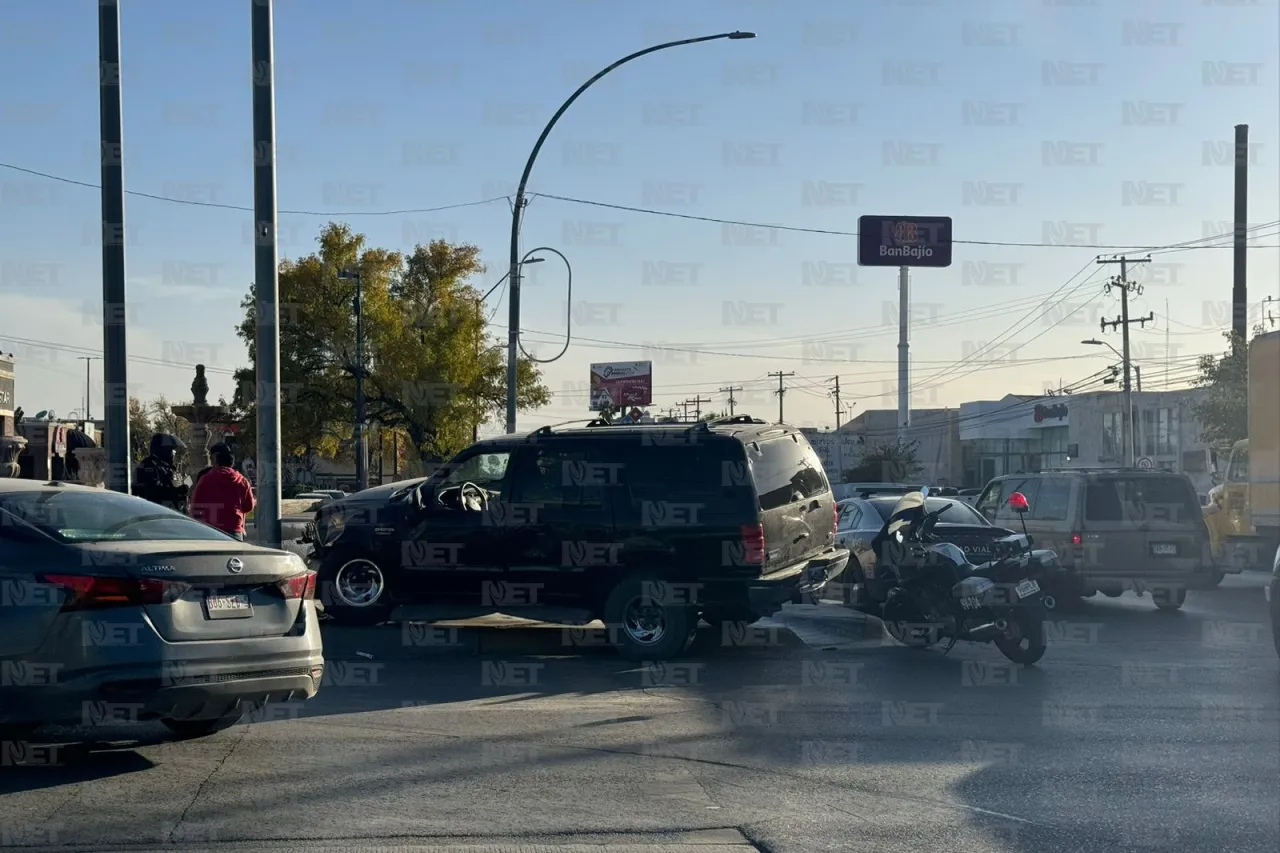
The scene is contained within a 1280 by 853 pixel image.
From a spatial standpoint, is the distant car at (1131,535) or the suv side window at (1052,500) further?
the suv side window at (1052,500)

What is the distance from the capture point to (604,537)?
39.3 feet

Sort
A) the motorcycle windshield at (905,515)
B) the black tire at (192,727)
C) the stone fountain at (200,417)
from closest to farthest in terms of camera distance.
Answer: the black tire at (192,727)
the motorcycle windshield at (905,515)
the stone fountain at (200,417)

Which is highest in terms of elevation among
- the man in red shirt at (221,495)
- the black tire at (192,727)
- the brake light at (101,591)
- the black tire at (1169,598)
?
the man in red shirt at (221,495)

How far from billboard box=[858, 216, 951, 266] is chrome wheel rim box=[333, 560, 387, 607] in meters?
36.1

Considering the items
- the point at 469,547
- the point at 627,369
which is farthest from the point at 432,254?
the point at 469,547

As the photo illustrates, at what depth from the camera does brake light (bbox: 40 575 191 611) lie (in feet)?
22.6

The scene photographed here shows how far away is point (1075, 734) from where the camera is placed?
866cm

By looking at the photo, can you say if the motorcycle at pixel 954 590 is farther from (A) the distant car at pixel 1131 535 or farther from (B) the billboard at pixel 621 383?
(B) the billboard at pixel 621 383

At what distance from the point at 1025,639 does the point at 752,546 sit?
2.60 metres

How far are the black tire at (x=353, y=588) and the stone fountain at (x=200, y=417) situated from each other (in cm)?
1357

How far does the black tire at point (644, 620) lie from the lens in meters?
11.9

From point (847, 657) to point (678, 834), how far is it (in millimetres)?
6531

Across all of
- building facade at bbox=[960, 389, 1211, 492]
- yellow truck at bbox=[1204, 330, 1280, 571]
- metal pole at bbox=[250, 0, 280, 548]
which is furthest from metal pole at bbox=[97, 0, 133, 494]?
building facade at bbox=[960, 389, 1211, 492]

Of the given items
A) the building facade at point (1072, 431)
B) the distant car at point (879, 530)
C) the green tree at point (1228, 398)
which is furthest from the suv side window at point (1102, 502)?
the building facade at point (1072, 431)
